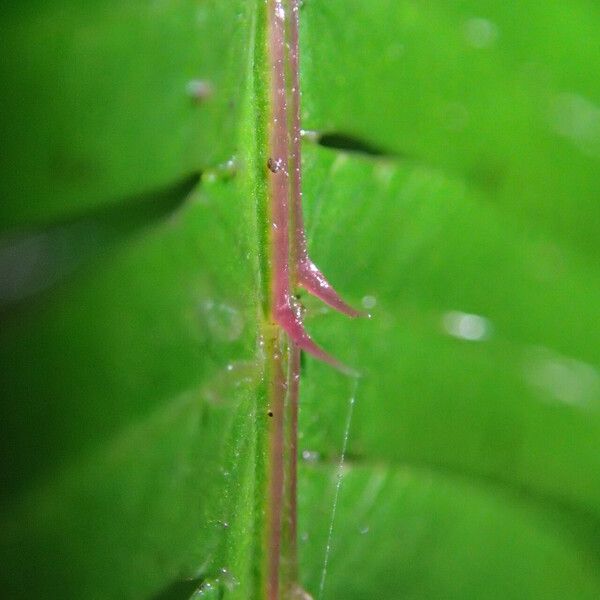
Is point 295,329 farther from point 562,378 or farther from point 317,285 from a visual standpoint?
point 562,378

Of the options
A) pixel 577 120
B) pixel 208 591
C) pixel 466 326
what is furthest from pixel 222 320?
pixel 577 120

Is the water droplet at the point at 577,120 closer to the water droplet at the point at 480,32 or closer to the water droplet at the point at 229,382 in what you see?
the water droplet at the point at 480,32

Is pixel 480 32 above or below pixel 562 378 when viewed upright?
above

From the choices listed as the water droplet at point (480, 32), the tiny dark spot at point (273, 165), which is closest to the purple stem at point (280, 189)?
the tiny dark spot at point (273, 165)

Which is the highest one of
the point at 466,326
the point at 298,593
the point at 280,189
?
the point at 280,189

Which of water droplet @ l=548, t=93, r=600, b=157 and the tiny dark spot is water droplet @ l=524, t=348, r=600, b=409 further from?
the tiny dark spot

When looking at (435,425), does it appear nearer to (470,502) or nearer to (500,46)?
(470,502)

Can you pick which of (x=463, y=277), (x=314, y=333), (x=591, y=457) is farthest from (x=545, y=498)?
(x=314, y=333)
